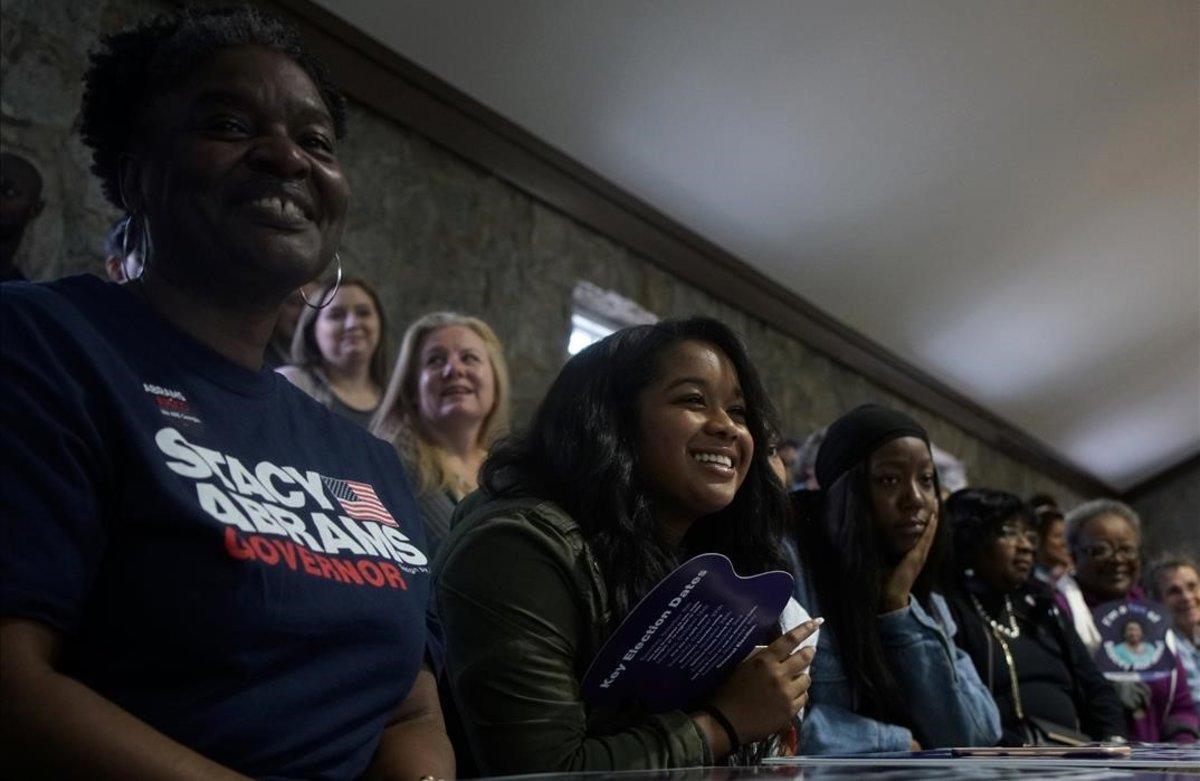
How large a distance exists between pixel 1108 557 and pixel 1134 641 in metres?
0.73

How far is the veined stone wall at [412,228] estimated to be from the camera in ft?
9.03

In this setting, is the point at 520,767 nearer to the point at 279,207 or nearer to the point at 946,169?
the point at 279,207

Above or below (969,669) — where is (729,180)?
above

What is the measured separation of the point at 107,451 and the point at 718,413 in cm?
95

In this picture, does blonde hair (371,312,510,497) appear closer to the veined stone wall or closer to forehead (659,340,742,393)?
the veined stone wall

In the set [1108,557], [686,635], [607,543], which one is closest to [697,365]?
[607,543]

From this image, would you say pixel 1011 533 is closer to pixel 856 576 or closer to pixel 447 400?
pixel 856 576

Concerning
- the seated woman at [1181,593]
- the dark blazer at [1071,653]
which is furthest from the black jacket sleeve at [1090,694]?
the seated woman at [1181,593]

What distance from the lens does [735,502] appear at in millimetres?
1733

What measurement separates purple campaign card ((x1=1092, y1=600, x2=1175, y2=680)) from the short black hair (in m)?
2.95

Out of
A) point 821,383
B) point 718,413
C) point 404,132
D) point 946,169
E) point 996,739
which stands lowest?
point 996,739

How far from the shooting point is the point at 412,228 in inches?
151

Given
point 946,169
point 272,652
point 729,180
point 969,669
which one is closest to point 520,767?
point 272,652

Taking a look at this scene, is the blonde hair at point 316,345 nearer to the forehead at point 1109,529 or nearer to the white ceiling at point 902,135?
the white ceiling at point 902,135
